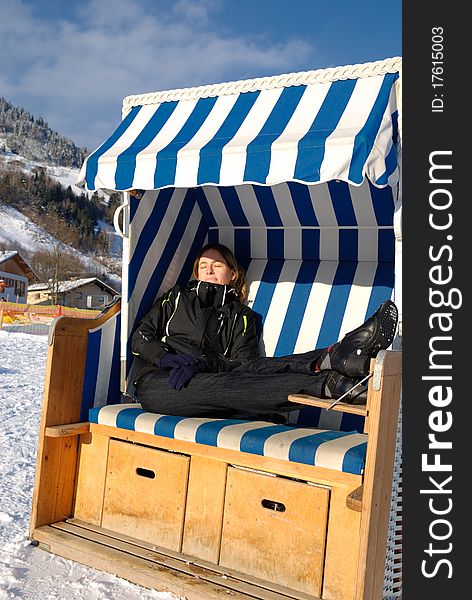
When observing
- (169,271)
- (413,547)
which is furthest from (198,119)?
(413,547)

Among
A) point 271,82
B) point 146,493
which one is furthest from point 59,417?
point 271,82

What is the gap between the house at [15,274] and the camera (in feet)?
166

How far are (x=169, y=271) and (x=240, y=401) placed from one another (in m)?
1.39

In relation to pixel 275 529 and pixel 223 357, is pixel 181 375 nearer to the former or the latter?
pixel 223 357

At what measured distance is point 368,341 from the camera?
2688mm

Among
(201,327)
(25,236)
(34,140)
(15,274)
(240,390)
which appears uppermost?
(34,140)

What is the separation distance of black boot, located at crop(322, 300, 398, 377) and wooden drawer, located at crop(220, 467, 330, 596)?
1.69 feet

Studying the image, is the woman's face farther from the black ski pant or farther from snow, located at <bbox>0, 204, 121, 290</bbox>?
snow, located at <bbox>0, 204, 121, 290</bbox>

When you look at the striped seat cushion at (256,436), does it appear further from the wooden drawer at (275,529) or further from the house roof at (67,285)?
the house roof at (67,285)

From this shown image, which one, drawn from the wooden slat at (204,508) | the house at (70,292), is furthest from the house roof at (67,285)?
the wooden slat at (204,508)

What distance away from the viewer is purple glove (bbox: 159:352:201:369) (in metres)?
3.26

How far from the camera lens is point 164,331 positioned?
3766mm

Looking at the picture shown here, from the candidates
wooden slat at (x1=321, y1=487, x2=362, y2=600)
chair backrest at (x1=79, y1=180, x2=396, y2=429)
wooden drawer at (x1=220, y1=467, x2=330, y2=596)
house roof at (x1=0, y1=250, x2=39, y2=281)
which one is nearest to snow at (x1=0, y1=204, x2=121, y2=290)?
house roof at (x1=0, y1=250, x2=39, y2=281)

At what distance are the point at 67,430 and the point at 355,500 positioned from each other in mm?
1507
